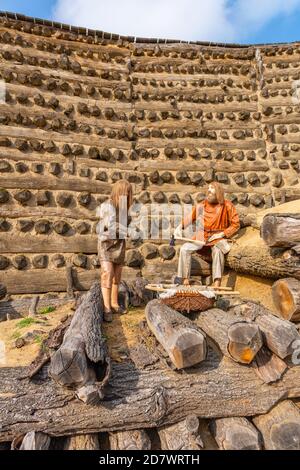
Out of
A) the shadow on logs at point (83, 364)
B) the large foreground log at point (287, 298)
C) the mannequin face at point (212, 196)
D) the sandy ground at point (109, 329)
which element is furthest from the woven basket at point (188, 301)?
the mannequin face at point (212, 196)

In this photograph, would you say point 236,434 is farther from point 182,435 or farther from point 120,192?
point 120,192

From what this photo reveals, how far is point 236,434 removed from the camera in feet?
10.00

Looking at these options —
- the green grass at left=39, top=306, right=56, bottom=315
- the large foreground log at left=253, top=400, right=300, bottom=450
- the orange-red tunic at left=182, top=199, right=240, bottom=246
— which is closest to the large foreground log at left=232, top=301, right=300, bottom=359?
the large foreground log at left=253, top=400, right=300, bottom=450

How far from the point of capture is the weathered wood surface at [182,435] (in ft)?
9.78

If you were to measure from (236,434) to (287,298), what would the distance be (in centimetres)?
242

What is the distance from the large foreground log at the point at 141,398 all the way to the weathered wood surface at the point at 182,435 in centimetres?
7

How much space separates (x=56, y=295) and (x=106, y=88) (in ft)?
18.6

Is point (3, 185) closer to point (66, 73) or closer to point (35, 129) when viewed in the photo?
point (35, 129)

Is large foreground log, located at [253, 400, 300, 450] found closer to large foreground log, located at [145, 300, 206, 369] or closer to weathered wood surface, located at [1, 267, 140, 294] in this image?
large foreground log, located at [145, 300, 206, 369]

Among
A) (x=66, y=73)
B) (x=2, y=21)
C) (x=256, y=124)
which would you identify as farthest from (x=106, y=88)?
(x=256, y=124)

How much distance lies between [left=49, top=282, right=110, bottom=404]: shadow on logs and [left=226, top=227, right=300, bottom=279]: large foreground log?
3039 millimetres

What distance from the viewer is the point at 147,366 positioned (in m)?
3.56

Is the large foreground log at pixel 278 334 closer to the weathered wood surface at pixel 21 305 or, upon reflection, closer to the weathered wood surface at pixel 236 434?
the weathered wood surface at pixel 236 434

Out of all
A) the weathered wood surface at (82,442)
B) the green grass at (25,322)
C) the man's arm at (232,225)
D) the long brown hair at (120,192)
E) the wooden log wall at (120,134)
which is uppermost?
the wooden log wall at (120,134)
